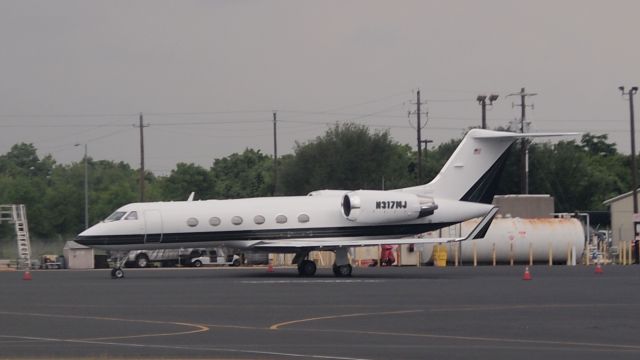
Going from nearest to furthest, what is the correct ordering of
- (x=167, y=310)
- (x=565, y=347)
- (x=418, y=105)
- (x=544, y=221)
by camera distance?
1. (x=565, y=347)
2. (x=167, y=310)
3. (x=544, y=221)
4. (x=418, y=105)

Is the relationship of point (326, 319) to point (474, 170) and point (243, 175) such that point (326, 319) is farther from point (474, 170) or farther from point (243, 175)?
point (243, 175)

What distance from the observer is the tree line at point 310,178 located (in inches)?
3639

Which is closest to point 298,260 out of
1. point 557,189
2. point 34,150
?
point 557,189

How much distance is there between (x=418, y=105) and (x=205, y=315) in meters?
60.0

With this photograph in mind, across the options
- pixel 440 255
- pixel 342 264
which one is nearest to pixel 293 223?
pixel 342 264

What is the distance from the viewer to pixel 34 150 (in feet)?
487

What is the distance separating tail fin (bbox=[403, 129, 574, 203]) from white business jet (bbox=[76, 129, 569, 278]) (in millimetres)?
637

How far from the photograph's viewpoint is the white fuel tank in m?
56.2

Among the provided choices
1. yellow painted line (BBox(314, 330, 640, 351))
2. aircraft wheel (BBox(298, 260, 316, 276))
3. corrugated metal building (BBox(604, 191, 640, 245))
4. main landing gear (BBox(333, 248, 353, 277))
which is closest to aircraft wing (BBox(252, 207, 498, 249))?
main landing gear (BBox(333, 248, 353, 277))

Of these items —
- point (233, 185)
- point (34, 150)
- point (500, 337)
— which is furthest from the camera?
point (34, 150)

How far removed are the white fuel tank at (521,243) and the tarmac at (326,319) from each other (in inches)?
642

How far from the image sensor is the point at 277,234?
145 feet

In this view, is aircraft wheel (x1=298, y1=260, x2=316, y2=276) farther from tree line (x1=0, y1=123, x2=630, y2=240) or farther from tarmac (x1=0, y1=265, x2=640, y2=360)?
tree line (x1=0, y1=123, x2=630, y2=240)

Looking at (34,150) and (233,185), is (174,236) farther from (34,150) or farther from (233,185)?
(34,150)
